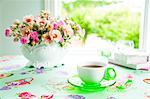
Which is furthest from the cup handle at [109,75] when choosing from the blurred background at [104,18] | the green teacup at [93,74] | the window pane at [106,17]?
the window pane at [106,17]

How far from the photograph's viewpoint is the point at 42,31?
138cm

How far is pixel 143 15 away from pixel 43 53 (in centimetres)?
142

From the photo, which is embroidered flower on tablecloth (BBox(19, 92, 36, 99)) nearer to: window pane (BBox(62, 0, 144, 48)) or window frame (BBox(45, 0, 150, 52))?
window frame (BBox(45, 0, 150, 52))

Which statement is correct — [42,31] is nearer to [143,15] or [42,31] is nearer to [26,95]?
[26,95]

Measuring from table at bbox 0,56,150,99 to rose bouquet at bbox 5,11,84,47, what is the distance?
17 cm

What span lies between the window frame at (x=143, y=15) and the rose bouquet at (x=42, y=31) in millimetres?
971

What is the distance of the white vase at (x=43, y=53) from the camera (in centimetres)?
140

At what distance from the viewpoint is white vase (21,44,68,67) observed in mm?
1399

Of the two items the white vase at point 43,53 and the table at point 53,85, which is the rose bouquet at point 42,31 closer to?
the white vase at point 43,53

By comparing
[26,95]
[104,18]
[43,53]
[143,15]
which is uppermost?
[104,18]

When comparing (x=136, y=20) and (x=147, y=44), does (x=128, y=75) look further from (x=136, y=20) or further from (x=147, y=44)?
(x=136, y=20)

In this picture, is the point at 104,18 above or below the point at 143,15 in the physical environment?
above

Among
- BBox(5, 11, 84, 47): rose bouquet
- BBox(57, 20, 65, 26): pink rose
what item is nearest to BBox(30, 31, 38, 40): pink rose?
BBox(5, 11, 84, 47): rose bouquet

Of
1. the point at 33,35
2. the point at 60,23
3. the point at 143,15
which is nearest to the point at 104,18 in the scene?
the point at 143,15
